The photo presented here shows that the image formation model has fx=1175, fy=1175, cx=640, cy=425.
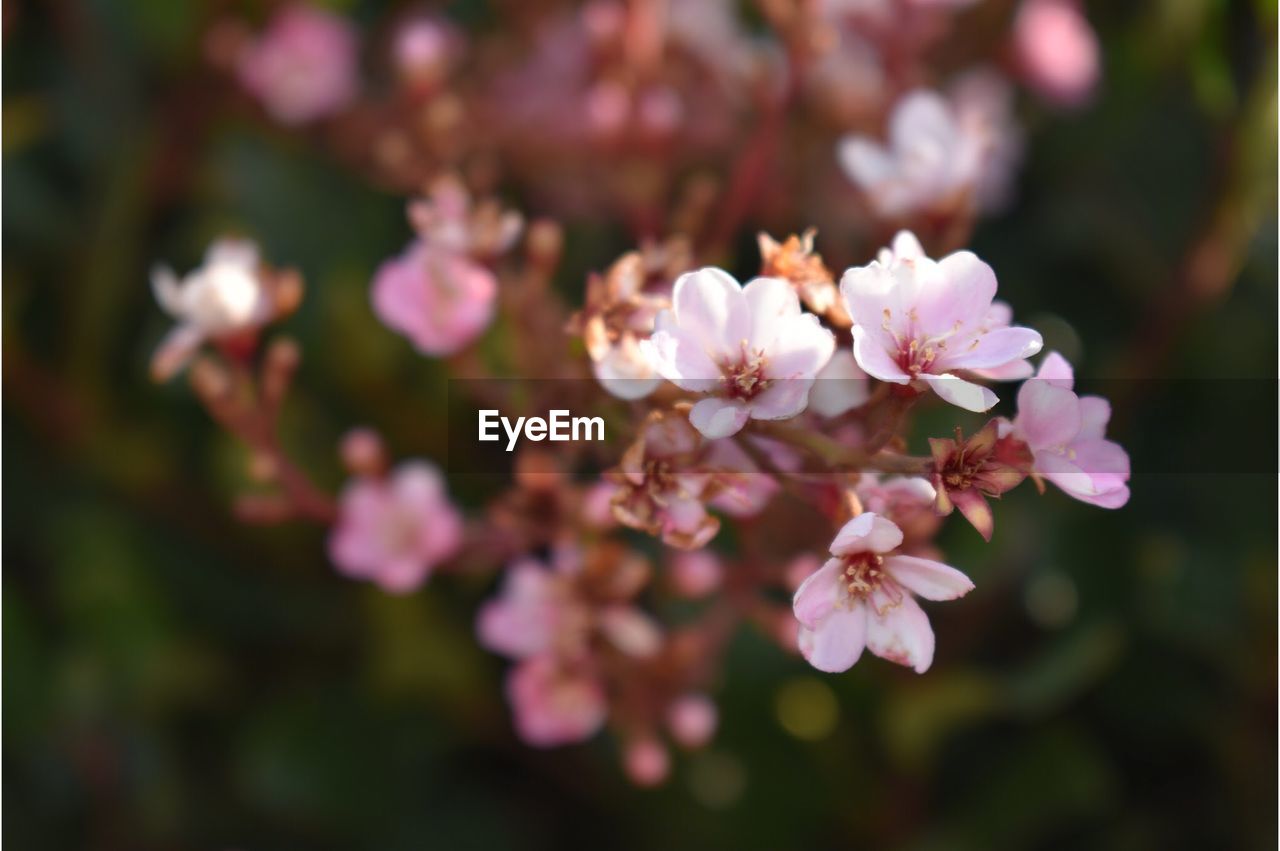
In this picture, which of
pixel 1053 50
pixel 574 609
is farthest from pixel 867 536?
pixel 1053 50

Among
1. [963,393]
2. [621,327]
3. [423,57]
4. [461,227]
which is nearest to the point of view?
[963,393]

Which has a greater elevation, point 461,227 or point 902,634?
point 461,227

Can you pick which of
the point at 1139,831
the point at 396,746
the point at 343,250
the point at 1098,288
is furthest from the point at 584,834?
the point at 1098,288

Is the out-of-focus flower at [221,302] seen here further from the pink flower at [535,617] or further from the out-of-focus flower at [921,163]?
the out-of-focus flower at [921,163]

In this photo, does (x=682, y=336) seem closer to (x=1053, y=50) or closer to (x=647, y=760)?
(x=647, y=760)

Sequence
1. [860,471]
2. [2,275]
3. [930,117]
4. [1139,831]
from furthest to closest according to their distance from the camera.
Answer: [2,275], [1139,831], [930,117], [860,471]

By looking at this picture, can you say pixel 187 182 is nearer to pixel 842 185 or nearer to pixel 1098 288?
pixel 842 185
